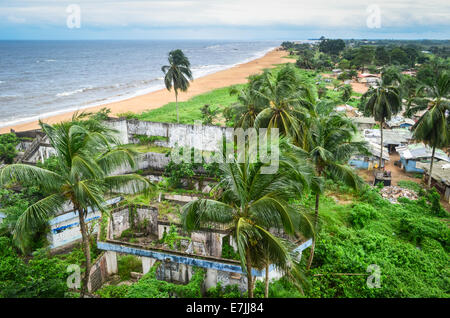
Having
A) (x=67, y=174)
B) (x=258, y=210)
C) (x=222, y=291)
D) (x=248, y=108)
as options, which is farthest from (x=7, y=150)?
(x=258, y=210)

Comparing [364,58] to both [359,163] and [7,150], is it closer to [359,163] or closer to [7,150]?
[359,163]

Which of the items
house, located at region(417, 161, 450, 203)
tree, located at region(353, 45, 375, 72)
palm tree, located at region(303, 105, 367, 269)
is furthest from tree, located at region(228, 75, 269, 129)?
tree, located at region(353, 45, 375, 72)

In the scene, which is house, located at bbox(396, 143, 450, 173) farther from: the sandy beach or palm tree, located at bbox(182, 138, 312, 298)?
palm tree, located at bbox(182, 138, 312, 298)

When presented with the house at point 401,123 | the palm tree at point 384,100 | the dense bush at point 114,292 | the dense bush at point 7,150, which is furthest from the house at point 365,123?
the dense bush at point 7,150

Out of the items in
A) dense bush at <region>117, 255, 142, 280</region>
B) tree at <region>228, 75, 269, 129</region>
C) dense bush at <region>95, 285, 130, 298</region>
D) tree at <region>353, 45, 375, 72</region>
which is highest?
tree at <region>353, 45, 375, 72</region>

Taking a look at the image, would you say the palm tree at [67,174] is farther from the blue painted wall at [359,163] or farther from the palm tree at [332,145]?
the blue painted wall at [359,163]
